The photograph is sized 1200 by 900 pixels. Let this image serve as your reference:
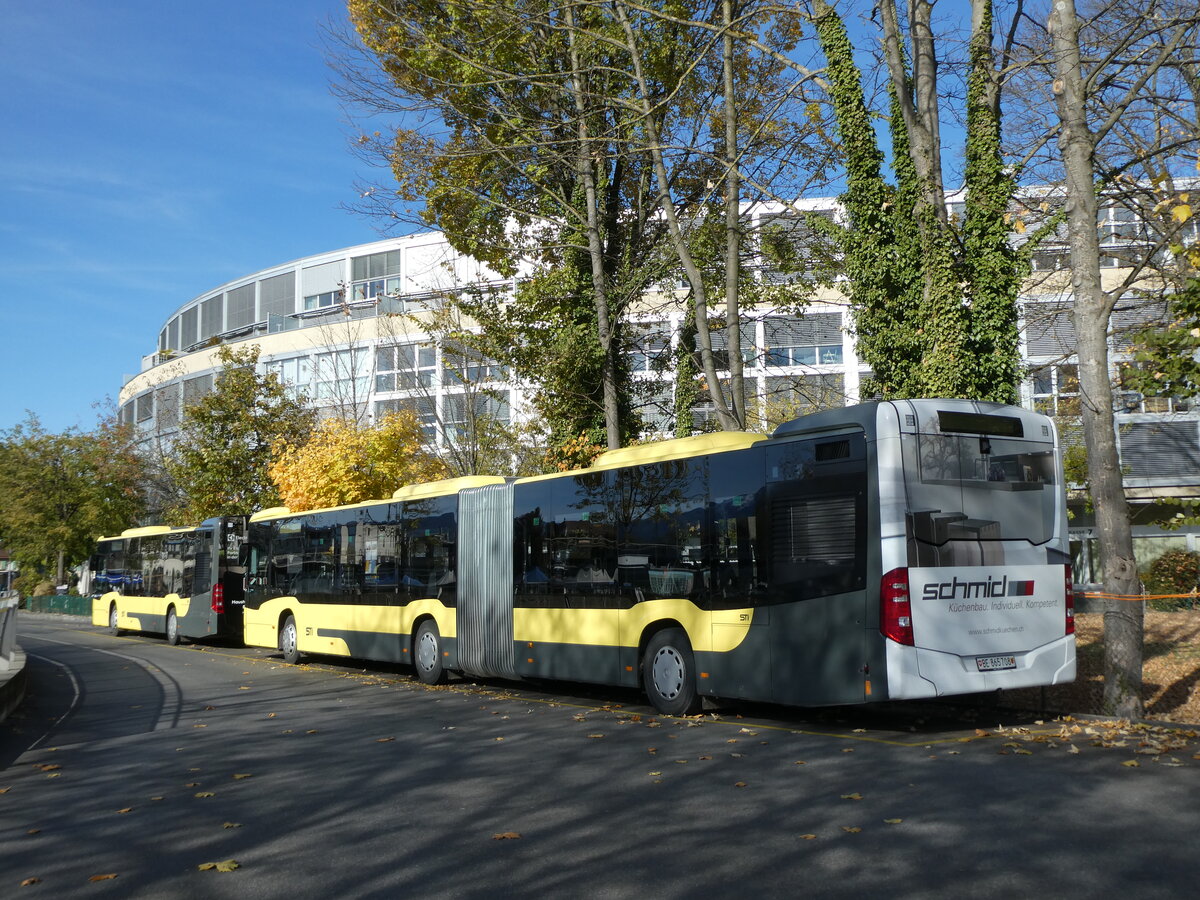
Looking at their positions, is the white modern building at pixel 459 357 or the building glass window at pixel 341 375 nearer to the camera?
the white modern building at pixel 459 357

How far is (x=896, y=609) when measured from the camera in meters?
9.99

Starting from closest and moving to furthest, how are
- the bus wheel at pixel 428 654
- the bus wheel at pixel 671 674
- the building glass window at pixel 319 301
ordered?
the bus wheel at pixel 671 674
the bus wheel at pixel 428 654
the building glass window at pixel 319 301

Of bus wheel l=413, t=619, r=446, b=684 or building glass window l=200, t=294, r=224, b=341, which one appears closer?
bus wheel l=413, t=619, r=446, b=684

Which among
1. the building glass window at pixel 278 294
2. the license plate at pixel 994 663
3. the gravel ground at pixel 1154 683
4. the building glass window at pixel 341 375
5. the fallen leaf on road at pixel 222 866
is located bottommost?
the fallen leaf on road at pixel 222 866

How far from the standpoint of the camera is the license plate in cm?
1034

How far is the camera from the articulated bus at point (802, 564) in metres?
10.2

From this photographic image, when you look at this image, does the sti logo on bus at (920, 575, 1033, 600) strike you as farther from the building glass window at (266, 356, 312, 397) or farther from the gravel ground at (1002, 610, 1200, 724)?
the building glass window at (266, 356, 312, 397)

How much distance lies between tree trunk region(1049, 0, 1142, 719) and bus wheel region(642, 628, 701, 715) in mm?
4283

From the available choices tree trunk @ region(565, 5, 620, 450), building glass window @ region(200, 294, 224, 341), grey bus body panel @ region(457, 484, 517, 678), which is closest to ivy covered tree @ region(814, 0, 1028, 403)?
grey bus body panel @ region(457, 484, 517, 678)

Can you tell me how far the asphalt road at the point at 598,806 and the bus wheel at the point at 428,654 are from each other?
412cm

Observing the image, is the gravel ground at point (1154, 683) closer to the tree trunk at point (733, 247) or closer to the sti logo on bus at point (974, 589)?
the sti logo on bus at point (974, 589)

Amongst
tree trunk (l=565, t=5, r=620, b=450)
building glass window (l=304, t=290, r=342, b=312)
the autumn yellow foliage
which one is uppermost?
building glass window (l=304, t=290, r=342, b=312)

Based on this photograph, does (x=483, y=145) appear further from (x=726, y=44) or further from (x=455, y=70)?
(x=726, y=44)

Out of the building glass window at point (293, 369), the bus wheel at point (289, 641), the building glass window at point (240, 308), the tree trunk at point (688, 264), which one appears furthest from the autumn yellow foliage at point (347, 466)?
the building glass window at point (240, 308)
